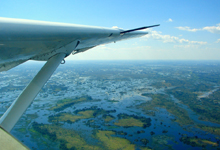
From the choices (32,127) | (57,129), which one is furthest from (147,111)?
(32,127)

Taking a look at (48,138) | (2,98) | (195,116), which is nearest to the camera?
(48,138)

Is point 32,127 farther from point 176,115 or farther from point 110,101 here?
point 176,115

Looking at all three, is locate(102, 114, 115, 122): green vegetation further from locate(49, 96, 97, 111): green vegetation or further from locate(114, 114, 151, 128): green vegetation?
locate(49, 96, 97, 111): green vegetation

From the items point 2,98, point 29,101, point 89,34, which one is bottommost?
point 2,98

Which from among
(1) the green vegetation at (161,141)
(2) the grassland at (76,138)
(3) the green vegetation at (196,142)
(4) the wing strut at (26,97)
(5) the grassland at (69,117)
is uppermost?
(4) the wing strut at (26,97)

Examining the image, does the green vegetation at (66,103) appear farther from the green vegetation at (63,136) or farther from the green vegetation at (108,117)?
the green vegetation at (108,117)

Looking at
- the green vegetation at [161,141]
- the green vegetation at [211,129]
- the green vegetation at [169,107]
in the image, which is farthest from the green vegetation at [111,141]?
the green vegetation at [211,129]
